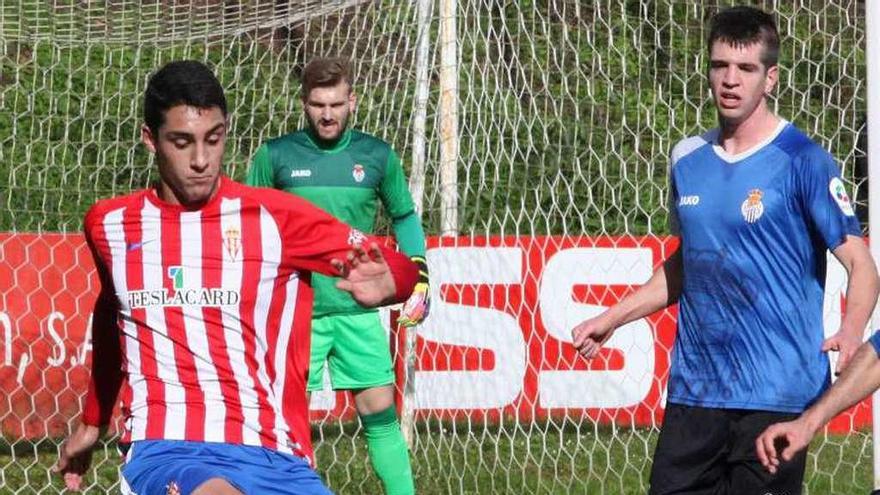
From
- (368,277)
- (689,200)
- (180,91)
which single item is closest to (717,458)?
(689,200)

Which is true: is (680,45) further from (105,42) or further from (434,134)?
(105,42)

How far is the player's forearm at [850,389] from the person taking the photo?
3.79m

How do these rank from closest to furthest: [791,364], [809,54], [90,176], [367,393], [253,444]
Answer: [253,444]
[791,364]
[367,393]
[809,54]
[90,176]

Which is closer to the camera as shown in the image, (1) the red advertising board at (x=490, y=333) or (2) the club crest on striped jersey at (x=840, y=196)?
(2) the club crest on striped jersey at (x=840, y=196)

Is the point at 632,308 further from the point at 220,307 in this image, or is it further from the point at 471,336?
the point at 471,336

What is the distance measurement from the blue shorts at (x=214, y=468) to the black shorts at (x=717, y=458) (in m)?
1.25

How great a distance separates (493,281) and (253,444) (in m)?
4.61

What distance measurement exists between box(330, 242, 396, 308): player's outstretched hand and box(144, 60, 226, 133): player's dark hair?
466 mm

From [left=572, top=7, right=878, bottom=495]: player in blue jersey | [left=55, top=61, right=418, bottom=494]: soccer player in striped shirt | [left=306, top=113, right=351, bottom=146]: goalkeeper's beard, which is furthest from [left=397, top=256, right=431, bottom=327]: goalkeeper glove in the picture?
[left=55, top=61, right=418, bottom=494]: soccer player in striped shirt

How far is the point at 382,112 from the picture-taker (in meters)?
8.79

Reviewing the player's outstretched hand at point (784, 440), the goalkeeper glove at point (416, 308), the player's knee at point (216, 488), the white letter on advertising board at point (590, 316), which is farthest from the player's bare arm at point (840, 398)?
the white letter on advertising board at point (590, 316)

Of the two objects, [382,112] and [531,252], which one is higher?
[382,112]

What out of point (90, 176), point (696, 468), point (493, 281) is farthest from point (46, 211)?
point (696, 468)

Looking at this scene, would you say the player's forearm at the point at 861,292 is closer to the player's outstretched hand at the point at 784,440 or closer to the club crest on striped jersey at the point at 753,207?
the club crest on striped jersey at the point at 753,207
